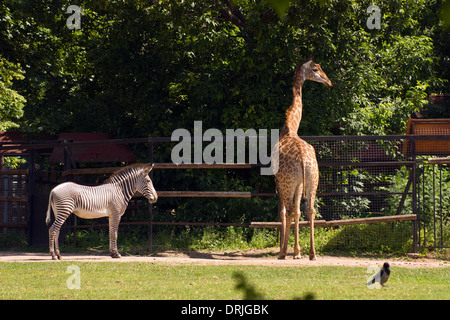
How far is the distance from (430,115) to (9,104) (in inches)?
527

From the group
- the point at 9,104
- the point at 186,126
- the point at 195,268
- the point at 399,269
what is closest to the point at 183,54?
the point at 186,126

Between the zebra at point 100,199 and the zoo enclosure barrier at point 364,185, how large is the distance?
0.53 m

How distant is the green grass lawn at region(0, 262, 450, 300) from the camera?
8.11 m

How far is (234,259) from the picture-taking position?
496 inches

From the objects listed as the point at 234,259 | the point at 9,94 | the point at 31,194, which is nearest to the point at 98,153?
the point at 31,194

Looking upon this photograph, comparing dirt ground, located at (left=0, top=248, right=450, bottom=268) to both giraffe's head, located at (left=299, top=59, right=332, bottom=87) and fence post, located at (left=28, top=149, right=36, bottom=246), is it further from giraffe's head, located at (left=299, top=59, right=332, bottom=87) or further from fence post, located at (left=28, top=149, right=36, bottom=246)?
giraffe's head, located at (left=299, top=59, right=332, bottom=87)

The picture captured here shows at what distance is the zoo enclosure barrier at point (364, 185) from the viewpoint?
1280cm

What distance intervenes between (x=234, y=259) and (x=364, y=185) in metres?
3.76

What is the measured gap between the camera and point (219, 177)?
15.3 m

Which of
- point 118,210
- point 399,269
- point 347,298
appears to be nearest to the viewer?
point 347,298

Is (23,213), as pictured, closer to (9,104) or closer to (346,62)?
(9,104)

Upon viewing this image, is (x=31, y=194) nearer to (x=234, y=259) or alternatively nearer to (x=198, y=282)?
(x=234, y=259)

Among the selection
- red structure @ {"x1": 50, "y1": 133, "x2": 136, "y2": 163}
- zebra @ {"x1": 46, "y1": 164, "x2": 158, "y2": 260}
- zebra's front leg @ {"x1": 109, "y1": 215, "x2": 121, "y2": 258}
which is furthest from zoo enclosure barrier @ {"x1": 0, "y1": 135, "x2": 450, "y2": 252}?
red structure @ {"x1": 50, "y1": 133, "x2": 136, "y2": 163}

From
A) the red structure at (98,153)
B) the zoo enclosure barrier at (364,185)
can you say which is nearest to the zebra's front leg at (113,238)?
the zoo enclosure barrier at (364,185)
